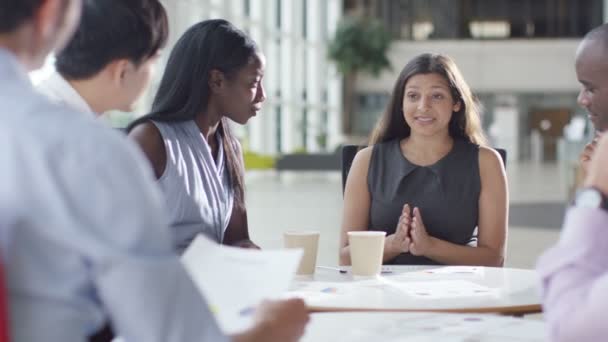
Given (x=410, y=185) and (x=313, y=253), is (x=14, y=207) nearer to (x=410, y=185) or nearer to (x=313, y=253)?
(x=313, y=253)

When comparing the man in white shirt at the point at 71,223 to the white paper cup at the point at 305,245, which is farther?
the white paper cup at the point at 305,245

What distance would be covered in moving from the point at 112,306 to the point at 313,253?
1.30 m

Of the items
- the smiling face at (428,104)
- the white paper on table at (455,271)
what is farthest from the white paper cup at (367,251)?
the smiling face at (428,104)

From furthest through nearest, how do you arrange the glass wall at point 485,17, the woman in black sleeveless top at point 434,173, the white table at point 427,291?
the glass wall at point 485,17, the woman in black sleeveless top at point 434,173, the white table at point 427,291

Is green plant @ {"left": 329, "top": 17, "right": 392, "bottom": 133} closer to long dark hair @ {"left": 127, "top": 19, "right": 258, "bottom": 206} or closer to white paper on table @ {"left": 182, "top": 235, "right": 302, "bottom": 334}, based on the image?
long dark hair @ {"left": 127, "top": 19, "right": 258, "bottom": 206}

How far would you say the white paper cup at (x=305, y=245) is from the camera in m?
2.06

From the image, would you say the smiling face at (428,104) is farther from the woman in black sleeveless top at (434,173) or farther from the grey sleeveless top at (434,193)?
the grey sleeveless top at (434,193)

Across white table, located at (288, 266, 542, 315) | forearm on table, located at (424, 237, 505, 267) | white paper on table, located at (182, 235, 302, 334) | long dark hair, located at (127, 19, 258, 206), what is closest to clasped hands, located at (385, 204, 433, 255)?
forearm on table, located at (424, 237, 505, 267)

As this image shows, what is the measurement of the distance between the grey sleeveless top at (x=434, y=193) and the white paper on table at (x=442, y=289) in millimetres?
726

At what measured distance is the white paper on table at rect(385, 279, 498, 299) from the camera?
1825mm

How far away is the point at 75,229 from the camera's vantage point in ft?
2.51

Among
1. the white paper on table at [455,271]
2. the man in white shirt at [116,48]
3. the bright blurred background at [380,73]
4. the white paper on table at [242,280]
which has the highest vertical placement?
the man in white shirt at [116,48]

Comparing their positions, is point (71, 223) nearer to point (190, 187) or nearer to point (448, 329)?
point (448, 329)

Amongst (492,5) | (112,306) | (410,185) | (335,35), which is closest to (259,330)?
(112,306)
